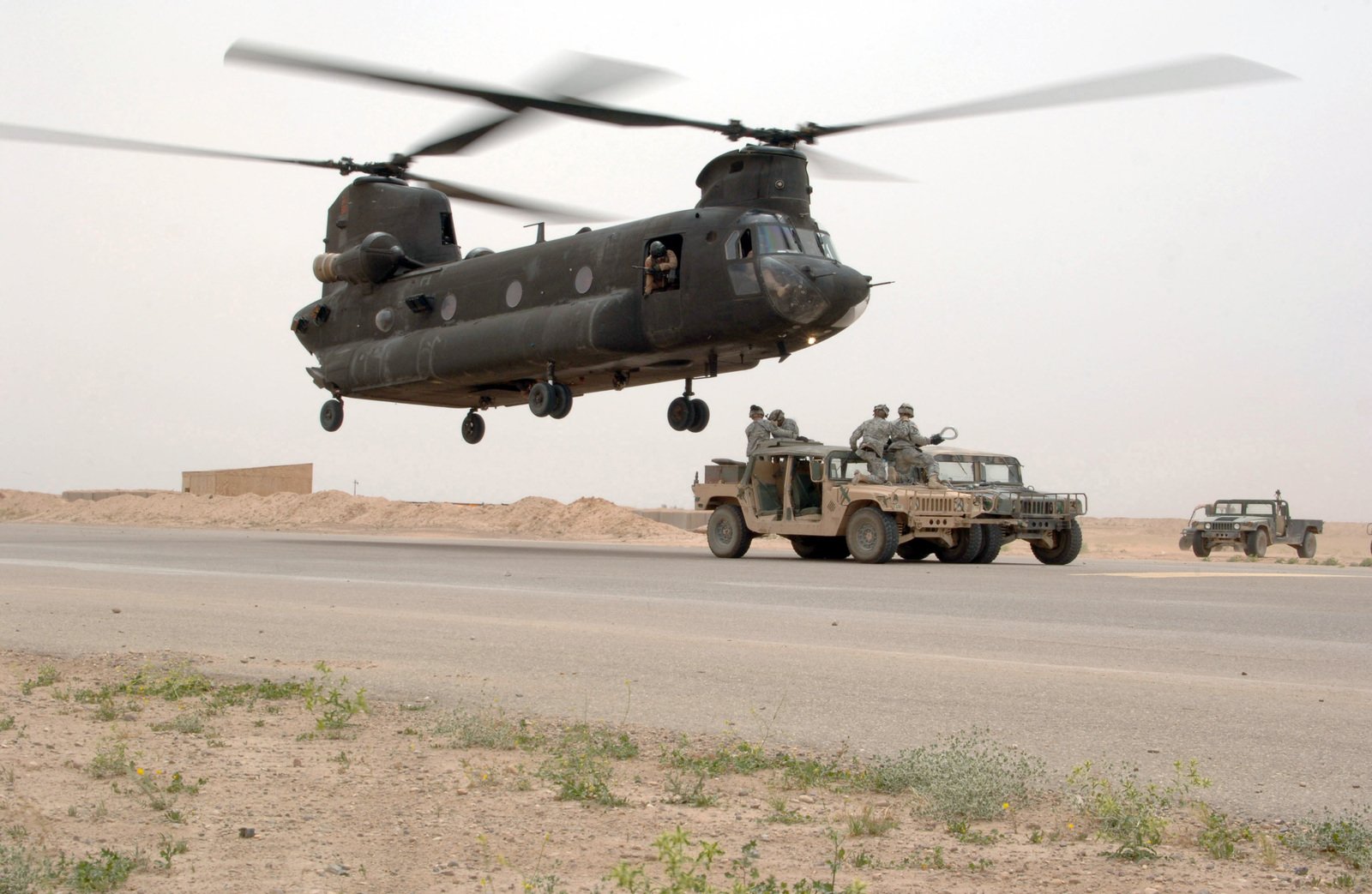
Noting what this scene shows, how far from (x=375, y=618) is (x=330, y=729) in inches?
169

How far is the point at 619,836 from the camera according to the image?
4020mm

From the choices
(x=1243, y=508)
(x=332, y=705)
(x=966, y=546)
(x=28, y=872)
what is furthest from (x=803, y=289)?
(x=1243, y=508)

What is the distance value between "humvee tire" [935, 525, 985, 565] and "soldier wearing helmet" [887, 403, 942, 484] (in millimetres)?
867

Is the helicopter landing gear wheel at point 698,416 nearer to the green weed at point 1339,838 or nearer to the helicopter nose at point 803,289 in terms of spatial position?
the helicopter nose at point 803,289

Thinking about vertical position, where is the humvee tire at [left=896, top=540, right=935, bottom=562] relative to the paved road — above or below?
above

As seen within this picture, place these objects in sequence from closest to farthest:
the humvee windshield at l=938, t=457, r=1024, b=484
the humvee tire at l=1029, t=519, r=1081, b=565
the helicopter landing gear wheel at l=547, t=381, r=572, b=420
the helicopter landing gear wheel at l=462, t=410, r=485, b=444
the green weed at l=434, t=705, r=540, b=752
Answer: the green weed at l=434, t=705, r=540, b=752 → the humvee windshield at l=938, t=457, r=1024, b=484 → the humvee tire at l=1029, t=519, r=1081, b=565 → the helicopter landing gear wheel at l=547, t=381, r=572, b=420 → the helicopter landing gear wheel at l=462, t=410, r=485, b=444

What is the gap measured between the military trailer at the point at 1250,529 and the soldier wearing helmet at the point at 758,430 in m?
14.5

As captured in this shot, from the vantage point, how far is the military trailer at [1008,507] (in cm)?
1708

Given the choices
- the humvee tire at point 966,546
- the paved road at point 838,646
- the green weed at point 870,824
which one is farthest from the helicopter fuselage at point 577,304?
the green weed at point 870,824

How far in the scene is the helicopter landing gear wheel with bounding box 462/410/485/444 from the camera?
24484 millimetres

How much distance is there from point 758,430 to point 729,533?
1.50 meters

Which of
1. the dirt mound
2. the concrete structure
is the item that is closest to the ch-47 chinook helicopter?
the dirt mound

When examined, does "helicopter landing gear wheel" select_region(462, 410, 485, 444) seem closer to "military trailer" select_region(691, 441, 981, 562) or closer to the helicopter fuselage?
the helicopter fuselage

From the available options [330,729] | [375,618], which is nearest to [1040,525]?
[375,618]
